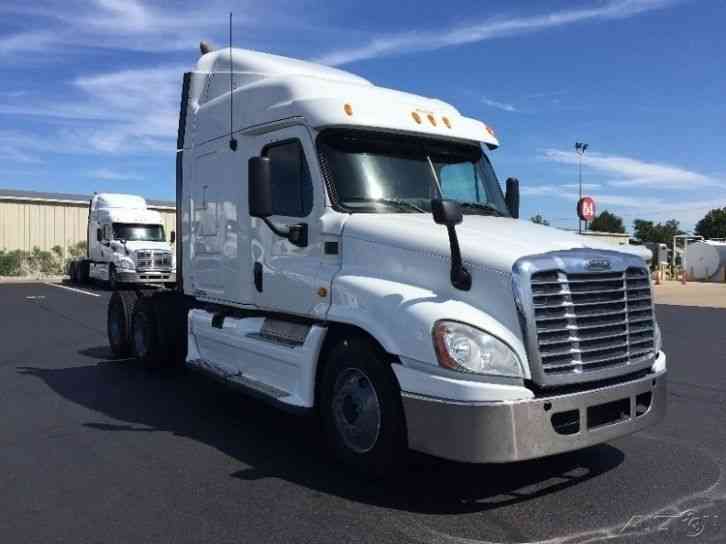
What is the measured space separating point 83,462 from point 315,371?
189 centimetres

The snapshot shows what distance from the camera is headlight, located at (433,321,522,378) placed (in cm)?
422

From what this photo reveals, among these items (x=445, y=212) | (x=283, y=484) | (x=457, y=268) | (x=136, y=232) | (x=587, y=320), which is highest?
(x=136, y=232)

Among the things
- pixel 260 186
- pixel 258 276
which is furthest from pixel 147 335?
pixel 260 186

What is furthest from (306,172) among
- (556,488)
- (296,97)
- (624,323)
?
(556,488)

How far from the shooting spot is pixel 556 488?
15.8 ft

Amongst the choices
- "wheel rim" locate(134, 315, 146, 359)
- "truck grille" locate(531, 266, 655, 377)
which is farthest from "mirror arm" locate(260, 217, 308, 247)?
"wheel rim" locate(134, 315, 146, 359)

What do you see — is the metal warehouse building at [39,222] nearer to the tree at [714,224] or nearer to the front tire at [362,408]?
the front tire at [362,408]

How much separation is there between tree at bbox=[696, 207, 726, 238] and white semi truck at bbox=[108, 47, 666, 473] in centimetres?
9263

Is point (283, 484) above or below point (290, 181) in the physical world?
below

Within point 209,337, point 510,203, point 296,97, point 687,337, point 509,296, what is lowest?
point 687,337

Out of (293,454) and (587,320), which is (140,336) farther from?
(587,320)

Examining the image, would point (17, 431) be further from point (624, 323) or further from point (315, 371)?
point (624, 323)

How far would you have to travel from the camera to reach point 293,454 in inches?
219

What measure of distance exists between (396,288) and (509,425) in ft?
3.84
